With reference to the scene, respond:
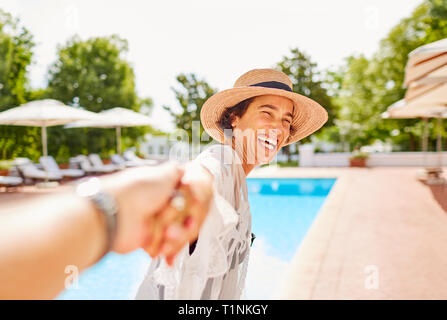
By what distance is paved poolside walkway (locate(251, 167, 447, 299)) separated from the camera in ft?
10.7

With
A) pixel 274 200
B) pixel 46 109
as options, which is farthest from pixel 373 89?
pixel 46 109

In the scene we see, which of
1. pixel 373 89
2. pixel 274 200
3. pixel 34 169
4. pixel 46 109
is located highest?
pixel 373 89

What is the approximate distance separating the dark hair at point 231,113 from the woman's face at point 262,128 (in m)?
0.03

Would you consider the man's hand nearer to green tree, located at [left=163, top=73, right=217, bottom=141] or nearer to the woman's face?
the woman's face

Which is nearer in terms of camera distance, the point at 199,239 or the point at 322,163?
the point at 199,239

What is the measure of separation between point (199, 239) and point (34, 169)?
529 inches

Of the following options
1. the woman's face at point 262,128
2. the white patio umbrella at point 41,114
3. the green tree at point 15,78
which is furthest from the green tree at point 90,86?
the woman's face at point 262,128

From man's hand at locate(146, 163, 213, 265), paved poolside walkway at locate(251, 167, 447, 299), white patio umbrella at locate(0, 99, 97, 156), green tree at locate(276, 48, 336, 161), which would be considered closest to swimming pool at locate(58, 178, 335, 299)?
paved poolside walkway at locate(251, 167, 447, 299)

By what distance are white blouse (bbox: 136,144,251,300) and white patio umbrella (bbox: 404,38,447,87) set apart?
11.5 ft

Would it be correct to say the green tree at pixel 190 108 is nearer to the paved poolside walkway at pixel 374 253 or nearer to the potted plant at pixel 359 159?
the paved poolside walkway at pixel 374 253

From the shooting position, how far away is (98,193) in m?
0.42

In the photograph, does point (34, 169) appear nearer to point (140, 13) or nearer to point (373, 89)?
point (140, 13)

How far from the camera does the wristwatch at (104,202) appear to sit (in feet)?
1.36
